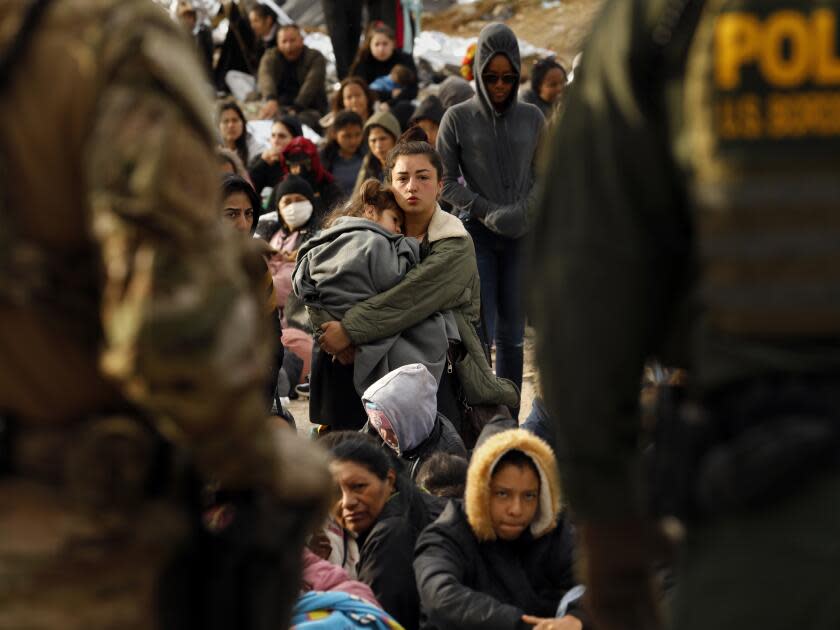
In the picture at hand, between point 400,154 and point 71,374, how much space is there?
4.92m

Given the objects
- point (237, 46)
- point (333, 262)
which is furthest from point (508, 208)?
point (237, 46)

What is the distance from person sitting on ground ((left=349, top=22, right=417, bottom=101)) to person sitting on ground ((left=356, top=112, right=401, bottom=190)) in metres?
4.05

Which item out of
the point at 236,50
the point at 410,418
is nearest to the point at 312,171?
the point at 410,418

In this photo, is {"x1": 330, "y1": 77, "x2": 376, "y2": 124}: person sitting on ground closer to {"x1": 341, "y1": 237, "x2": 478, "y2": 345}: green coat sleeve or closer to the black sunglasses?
the black sunglasses

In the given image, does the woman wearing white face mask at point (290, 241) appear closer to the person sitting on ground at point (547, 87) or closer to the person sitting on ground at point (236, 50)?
the person sitting on ground at point (547, 87)

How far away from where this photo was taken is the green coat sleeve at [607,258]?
2350 mm

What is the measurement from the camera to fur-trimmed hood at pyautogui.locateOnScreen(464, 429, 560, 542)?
5.29 m

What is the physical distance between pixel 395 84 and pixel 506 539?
30.1ft

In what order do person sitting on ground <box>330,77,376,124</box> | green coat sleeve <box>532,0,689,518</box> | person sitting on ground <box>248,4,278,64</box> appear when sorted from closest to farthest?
green coat sleeve <box>532,0,689,518</box>, person sitting on ground <box>330,77,376,124</box>, person sitting on ground <box>248,4,278,64</box>

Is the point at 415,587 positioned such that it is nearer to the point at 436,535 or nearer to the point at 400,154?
the point at 436,535

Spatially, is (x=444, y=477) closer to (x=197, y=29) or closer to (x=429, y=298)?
(x=429, y=298)

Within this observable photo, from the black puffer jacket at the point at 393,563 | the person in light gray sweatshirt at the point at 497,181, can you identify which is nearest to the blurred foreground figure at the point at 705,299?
the black puffer jacket at the point at 393,563

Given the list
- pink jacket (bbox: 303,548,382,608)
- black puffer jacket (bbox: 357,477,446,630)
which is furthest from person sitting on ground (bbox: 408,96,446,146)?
pink jacket (bbox: 303,548,382,608)

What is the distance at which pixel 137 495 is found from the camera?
2443 mm
